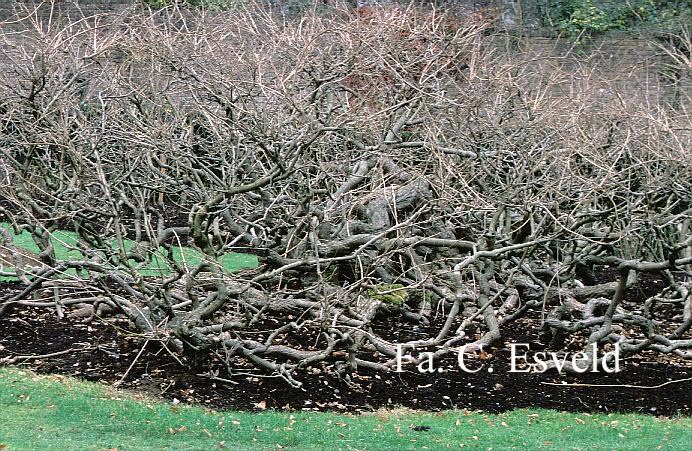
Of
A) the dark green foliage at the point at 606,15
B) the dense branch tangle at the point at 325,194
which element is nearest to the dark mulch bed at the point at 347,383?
the dense branch tangle at the point at 325,194

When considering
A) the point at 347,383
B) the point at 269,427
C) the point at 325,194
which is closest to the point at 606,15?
the point at 325,194

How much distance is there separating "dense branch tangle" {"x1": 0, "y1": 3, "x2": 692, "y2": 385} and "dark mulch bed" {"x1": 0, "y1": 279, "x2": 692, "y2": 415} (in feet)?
0.71

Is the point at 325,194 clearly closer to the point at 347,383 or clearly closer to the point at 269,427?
the point at 347,383

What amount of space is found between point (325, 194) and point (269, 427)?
2.85 metres

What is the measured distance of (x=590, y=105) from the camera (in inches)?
414

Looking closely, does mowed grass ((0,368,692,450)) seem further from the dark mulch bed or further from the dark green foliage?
the dark green foliage

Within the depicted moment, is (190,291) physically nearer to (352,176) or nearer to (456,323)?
(352,176)

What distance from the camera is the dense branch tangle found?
24.5 feet

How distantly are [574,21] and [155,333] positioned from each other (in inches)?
572

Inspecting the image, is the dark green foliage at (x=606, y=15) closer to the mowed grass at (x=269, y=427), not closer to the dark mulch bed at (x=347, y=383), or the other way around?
the dark mulch bed at (x=347, y=383)

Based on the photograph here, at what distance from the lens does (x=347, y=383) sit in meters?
7.72

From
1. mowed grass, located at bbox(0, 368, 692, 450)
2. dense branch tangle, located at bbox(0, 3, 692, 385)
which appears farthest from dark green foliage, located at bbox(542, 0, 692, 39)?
mowed grass, located at bbox(0, 368, 692, 450)

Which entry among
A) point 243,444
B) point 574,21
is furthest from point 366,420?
point 574,21

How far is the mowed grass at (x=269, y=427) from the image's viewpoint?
603 cm
